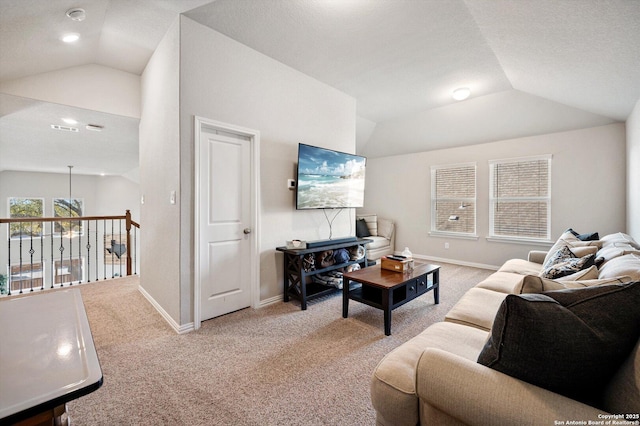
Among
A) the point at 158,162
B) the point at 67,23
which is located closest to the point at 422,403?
the point at 158,162

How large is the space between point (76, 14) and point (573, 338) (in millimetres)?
3581

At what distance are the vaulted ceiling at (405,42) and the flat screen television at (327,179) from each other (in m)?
1.08

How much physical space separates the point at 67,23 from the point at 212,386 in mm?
3077

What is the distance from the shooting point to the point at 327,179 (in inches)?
144

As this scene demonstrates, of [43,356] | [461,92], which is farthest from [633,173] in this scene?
[43,356]

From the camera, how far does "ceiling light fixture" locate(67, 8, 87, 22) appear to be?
83.1 inches

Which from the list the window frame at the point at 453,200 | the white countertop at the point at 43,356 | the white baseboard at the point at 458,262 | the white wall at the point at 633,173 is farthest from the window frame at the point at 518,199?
the white countertop at the point at 43,356

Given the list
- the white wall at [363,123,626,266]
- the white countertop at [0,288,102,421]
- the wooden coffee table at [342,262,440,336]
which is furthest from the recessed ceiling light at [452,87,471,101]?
the white countertop at [0,288,102,421]

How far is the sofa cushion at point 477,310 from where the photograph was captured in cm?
178

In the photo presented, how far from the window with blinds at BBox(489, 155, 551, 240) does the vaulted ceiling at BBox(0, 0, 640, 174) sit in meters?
0.81

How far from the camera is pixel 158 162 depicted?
9.96ft

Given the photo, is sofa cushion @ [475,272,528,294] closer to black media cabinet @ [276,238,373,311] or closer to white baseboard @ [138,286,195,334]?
black media cabinet @ [276,238,373,311]

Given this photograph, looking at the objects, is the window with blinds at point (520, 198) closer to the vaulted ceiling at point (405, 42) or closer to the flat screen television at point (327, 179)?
the vaulted ceiling at point (405, 42)

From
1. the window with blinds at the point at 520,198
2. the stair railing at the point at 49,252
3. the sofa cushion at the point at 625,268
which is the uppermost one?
the window with blinds at the point at 520,198
